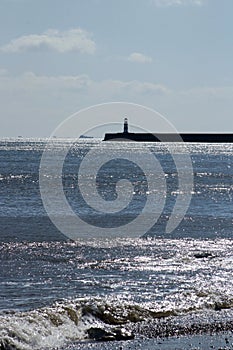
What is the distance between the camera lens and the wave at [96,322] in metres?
18.3

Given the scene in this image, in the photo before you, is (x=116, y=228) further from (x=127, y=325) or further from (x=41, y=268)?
(x=127, y=325)

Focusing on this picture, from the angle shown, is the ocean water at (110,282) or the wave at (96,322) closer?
the wave at (96,322)

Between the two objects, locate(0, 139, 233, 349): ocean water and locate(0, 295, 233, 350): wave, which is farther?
locate(0, 139, 233, 349): ocean water

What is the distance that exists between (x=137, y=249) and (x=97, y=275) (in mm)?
6972

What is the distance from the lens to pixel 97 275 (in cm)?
2702

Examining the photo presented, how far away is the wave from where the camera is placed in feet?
60.0

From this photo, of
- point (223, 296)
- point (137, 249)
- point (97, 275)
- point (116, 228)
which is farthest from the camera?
point (116, 228)

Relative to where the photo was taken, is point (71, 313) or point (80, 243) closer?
point (71, 313)

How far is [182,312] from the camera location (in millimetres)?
21094

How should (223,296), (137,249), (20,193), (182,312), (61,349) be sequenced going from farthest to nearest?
(20,193) → (137,249) → (223,296) → (182,312) → (61,349)

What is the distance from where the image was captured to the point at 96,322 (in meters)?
20.1

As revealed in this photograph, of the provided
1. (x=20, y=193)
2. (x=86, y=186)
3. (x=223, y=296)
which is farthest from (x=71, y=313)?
(x=86, y=186)

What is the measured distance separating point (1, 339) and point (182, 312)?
17.9 feet

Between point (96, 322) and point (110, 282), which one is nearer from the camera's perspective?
point (96, 322)
